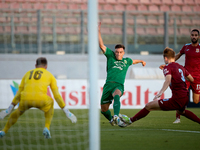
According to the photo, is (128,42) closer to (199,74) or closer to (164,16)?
(164,16)

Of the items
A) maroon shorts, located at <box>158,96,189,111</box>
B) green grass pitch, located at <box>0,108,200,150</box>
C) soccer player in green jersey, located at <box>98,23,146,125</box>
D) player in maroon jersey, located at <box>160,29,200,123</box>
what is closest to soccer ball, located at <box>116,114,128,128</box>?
green grass pitch, located at <box>0,108,200,150</box>

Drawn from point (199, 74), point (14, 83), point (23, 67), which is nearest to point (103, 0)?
point (23, 67)

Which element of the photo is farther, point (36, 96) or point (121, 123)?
point (121, 123)

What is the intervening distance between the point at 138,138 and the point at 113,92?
1479 mm

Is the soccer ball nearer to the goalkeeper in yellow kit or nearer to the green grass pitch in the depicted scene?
the green grass pitch

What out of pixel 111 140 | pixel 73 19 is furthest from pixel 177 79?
pixel 73 19

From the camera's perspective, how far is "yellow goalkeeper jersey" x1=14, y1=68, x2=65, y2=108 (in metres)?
4.61

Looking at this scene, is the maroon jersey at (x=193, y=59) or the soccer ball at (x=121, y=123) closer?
the soccer ball at (x=121, y=123)

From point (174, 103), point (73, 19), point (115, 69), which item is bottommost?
point (174, 103)

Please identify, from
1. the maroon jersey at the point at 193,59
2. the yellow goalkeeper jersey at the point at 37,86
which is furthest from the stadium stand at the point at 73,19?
the yellow goalkeeper jersey at the point at 37,86

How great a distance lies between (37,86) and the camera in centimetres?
464

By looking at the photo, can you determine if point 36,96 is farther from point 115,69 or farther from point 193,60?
point 193,60

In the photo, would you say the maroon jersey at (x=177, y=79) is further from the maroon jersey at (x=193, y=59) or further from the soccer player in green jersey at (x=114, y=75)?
the maroon jersey at (x=193, y=59)

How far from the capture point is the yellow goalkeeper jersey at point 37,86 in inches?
181
